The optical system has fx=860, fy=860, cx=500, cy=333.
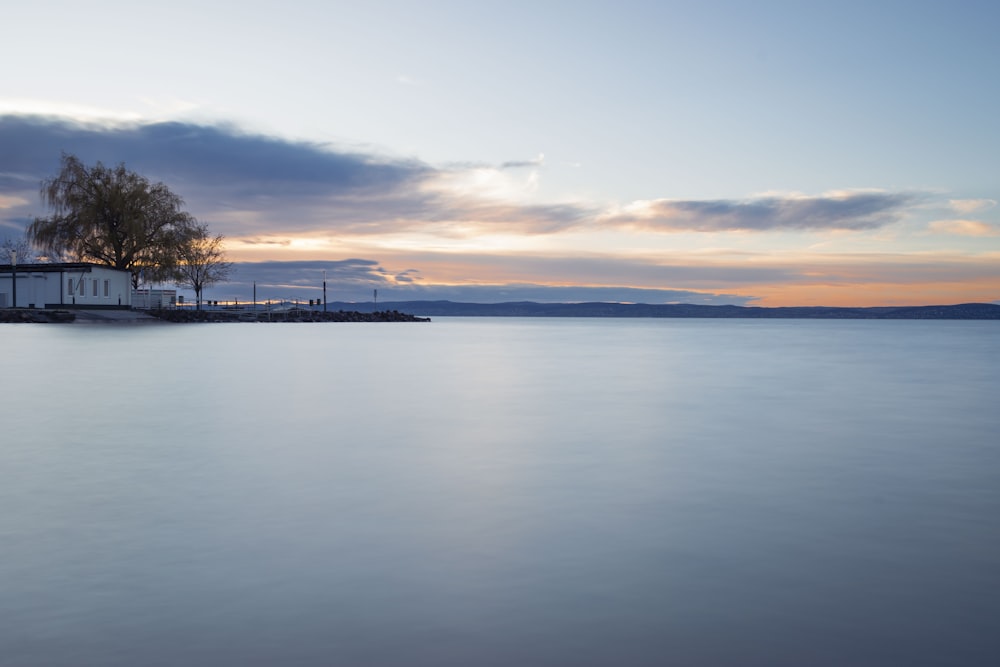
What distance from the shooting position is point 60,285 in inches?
2768

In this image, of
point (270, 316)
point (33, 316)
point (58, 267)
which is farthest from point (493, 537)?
point (270, 316)

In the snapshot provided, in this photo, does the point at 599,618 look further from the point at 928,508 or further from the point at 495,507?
the point at 928,508

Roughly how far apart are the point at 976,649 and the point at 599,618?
77.4 inches

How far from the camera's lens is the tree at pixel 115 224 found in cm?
7175

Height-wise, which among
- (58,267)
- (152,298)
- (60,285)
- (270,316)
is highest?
(58,267)

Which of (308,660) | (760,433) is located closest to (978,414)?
(760,433)

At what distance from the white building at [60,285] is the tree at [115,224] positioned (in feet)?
7.39

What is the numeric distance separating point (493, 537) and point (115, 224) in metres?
74.6

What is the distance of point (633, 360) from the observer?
37.9 metres

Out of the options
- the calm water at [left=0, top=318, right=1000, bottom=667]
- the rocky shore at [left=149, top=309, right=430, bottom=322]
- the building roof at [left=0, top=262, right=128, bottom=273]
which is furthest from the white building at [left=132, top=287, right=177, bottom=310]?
the calm water at [left=0, top=318, right=1000, bottom=667]

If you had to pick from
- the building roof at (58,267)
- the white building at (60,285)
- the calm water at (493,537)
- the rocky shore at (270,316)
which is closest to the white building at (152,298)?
the rocky shore at (270,316)

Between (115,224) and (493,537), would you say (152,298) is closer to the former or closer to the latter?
(115,224)

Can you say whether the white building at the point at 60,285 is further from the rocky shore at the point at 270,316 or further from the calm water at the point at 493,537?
the calm water at the point at 493,537

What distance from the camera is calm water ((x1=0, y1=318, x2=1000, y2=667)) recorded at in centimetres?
459
